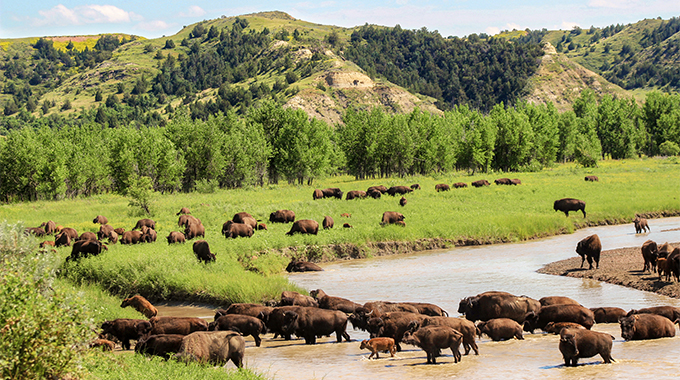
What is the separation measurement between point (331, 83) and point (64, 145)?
134180mm

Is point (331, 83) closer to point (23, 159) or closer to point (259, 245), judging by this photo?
point (23, 159)

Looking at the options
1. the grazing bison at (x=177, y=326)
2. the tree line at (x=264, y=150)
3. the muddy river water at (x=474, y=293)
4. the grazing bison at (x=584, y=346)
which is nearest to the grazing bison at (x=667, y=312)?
the muddy river water at (x=474, y=293)

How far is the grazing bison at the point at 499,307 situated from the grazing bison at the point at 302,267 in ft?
38.3

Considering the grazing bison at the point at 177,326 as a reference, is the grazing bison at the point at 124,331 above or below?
below

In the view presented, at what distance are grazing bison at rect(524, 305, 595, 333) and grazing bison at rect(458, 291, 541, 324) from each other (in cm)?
30

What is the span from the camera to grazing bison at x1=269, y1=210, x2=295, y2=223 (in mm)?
37125

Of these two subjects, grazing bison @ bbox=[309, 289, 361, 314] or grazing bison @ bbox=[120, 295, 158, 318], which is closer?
grazing bison @ bbox=[309, 289, 361, 314]

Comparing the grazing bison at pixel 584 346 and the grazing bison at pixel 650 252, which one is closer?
the grazing bison at pixel 584 346

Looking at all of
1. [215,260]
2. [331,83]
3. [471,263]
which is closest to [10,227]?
[215,260]

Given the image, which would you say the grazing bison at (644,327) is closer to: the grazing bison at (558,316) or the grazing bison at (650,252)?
the grazing bison at (558,316)

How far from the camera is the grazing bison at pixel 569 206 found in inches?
1556

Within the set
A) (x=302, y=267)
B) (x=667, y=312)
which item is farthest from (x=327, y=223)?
(x=667, y=312)

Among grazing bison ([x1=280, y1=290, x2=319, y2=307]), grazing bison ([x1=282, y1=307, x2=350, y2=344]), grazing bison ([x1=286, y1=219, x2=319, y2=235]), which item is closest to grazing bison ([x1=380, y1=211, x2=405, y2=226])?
grazing bison ([x1=286, y1=219, x2=319, y2=235])

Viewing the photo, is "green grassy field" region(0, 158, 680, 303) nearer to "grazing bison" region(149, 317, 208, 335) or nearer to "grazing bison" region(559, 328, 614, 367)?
"grazing bison" region(149, 317, 208, 335)
